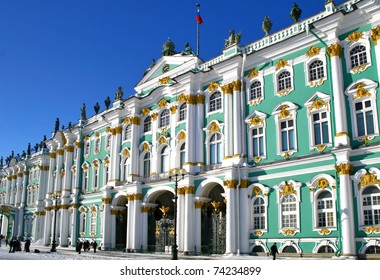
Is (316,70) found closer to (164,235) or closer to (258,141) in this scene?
(258,141)

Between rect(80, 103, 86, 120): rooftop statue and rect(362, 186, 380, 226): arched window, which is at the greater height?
rect(80, 103, 86, 120): rooftop statue

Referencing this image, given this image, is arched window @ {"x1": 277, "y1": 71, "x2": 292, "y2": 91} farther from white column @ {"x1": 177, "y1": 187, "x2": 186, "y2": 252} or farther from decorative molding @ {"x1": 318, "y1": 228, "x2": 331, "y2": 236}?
white column @ {"x1": 177, "y1": 187, "x2": 186, "y2": 252}

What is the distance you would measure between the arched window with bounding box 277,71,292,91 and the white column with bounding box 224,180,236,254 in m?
7.32

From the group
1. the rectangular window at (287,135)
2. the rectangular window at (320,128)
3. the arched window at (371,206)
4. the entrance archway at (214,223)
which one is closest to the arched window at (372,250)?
the arched window at (371,206)

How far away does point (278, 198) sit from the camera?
27125 millimetres

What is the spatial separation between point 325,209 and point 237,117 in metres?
9.21

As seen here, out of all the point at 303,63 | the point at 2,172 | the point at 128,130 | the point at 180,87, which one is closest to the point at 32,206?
the point at 2,172

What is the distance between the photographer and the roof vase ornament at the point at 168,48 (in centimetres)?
4009

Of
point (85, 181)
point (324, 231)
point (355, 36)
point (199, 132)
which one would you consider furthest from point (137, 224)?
point (355, 36)

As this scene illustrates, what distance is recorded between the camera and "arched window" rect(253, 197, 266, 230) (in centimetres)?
2794

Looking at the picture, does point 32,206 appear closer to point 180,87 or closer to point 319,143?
point 180,87

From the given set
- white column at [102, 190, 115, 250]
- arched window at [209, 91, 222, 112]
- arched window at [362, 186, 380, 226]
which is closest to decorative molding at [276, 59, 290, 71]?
arched window at [209, 91, 222, 112]
